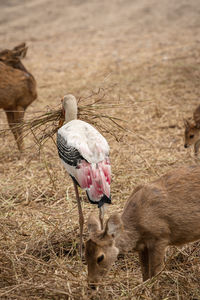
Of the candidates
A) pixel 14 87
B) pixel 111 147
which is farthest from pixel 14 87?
pixel 111 147

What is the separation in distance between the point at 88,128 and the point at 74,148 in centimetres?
33

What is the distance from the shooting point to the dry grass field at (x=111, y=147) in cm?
364

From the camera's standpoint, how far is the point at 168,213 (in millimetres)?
3680

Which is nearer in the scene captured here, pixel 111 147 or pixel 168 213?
pixel 168 213

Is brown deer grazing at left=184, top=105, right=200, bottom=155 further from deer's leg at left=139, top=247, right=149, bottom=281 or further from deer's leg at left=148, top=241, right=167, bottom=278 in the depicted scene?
deer's leg at left=148, top=241, right=167, bottom=278

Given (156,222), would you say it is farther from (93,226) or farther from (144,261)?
(93,226)

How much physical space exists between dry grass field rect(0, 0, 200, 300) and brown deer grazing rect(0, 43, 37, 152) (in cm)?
48

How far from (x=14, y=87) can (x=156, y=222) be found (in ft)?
14.5

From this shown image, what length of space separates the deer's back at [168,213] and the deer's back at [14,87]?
407cm

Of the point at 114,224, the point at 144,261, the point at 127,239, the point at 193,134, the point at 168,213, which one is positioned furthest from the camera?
the point at 193,134

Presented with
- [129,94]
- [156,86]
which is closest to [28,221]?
[129,94]

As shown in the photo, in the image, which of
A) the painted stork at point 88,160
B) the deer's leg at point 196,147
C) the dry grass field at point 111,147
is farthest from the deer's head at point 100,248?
the deer's leg at point 196,147

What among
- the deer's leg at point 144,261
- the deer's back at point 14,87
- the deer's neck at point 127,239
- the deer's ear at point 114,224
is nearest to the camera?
the deer's ear at point 114,224

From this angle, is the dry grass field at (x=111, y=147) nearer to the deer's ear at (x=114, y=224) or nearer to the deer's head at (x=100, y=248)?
the deer's head at (x=100, y=248)
